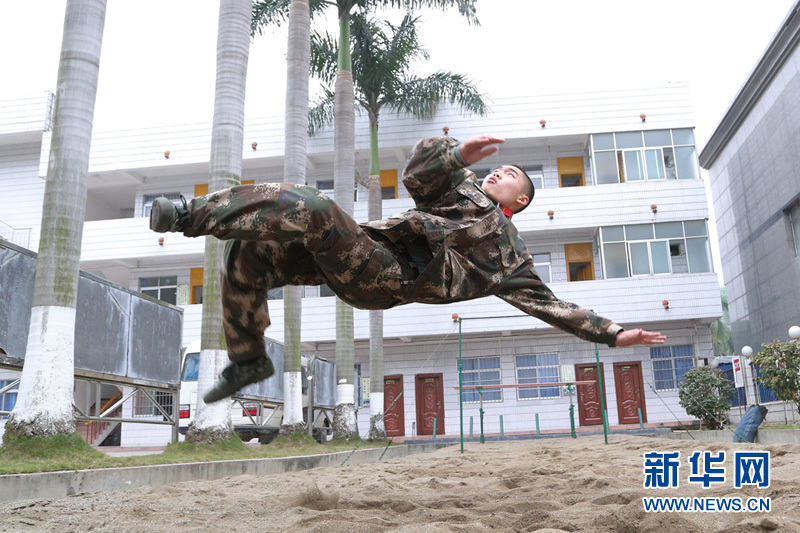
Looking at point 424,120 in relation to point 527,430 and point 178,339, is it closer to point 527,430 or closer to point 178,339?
point 527,430

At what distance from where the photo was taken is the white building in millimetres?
24469

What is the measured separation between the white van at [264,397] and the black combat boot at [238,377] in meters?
9.83

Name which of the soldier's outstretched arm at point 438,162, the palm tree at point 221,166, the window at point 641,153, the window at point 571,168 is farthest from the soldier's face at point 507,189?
the window at point 571,168

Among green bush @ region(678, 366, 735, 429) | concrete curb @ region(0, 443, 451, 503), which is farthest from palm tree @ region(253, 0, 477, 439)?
green bush @ region(678, 366, 735, 429)

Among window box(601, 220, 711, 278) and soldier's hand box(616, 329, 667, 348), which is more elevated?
window box(601, 220, 711, 278)

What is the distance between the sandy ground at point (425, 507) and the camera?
10.8 feet

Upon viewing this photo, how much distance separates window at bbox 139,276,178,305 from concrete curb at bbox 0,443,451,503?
66.5 ft

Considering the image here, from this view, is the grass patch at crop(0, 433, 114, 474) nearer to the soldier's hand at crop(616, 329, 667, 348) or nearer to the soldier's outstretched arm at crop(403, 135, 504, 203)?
the soldier's outstretched arm at crop(403, 135, 504, 203)

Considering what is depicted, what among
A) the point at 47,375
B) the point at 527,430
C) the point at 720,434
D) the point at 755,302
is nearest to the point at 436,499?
the point at 47,375

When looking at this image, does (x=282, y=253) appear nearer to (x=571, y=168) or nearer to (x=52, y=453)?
(x=52, y=453)

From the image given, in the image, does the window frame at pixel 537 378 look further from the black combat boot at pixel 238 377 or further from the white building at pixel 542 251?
the black combat boot at pixel 238 377

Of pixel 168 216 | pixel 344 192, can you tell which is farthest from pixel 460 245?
pixel 344 192

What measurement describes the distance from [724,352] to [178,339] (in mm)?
57268

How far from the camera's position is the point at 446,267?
3.74m
